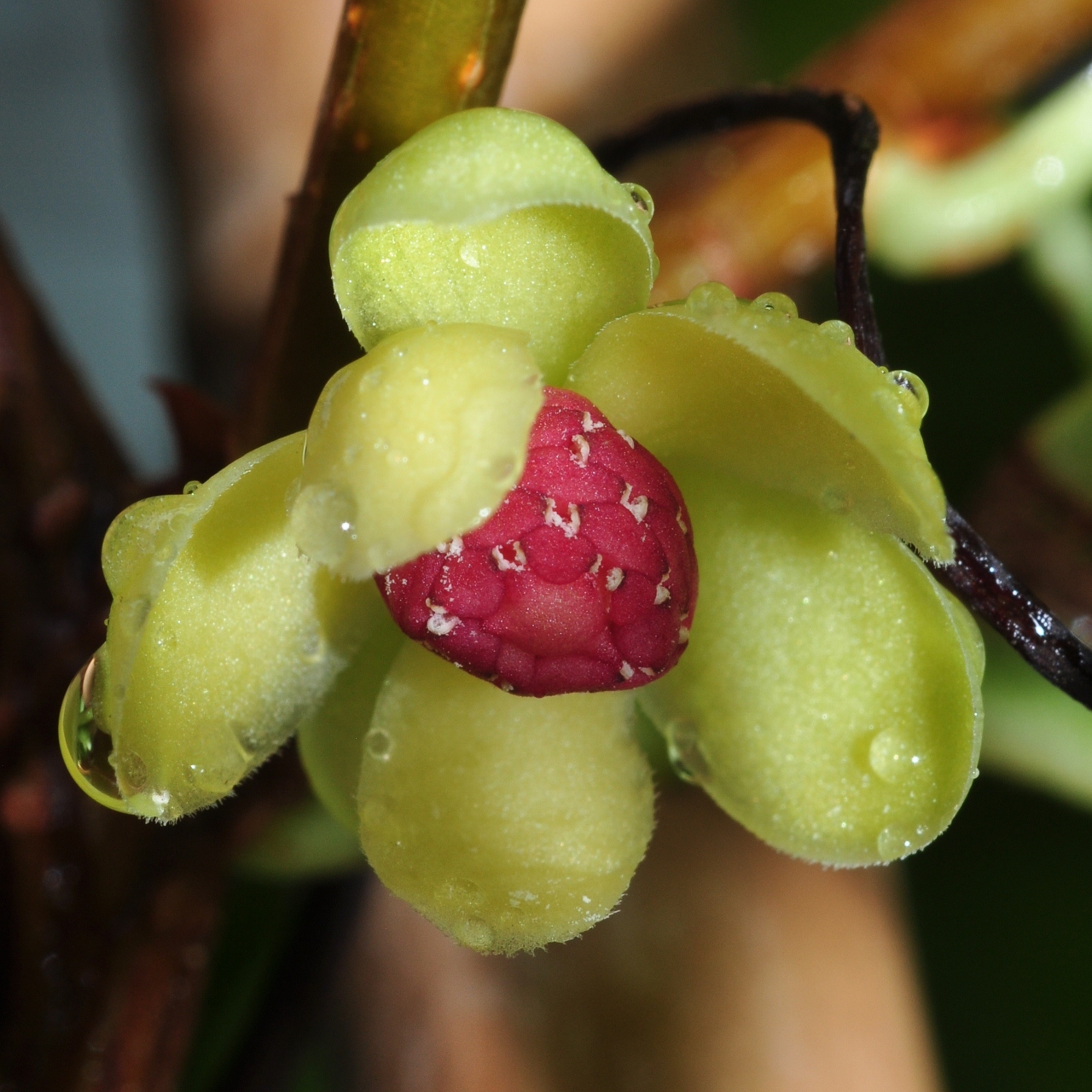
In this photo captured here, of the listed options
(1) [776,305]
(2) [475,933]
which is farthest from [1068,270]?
(2) [475,933]

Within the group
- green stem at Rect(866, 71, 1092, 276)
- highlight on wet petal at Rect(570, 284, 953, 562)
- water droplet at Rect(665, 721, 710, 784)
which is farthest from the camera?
green stem at Rect(866, 71, 1092, 276)

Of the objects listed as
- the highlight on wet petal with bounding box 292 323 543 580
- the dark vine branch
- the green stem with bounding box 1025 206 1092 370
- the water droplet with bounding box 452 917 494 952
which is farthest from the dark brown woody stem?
the green stem with bounding box 1025 206 1092 370

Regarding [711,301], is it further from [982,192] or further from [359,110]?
[982,192]

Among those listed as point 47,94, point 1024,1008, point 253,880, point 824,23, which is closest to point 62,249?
point 47,94

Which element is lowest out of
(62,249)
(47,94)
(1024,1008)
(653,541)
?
(62,249)

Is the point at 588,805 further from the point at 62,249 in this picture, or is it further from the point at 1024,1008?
the point at 62,249

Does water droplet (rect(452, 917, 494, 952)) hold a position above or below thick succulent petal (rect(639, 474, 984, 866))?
below

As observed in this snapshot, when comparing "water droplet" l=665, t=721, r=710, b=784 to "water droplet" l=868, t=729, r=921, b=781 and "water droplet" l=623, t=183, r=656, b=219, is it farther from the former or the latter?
"water droplet" l=623, t=183, r=656, b=219
